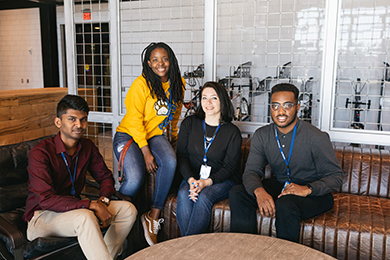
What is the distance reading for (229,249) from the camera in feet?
5.40

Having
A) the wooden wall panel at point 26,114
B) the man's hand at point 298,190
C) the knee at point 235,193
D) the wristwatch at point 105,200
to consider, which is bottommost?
the wristwatch at point 105,200

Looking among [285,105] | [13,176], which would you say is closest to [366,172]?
[285,105]

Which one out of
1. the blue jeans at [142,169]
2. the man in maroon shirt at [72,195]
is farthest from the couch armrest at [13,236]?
the blue jeans at [142,169]

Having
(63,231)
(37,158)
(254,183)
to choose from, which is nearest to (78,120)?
(37,158)

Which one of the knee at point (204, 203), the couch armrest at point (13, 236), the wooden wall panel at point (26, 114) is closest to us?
the couch armrest at point (13, 236)

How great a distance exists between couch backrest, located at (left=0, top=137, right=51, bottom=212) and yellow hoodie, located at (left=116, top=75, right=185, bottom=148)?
773mm

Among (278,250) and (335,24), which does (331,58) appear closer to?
(335,24)

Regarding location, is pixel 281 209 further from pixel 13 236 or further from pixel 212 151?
pixel 13 236

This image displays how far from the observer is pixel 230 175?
259cm

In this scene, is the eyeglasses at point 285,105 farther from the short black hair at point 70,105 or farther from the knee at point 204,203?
the short black hair at point 70,105

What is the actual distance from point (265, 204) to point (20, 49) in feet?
25.6

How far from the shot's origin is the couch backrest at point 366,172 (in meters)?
2.66

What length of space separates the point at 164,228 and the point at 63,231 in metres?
0.89

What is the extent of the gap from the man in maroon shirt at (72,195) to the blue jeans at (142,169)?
241 mm
